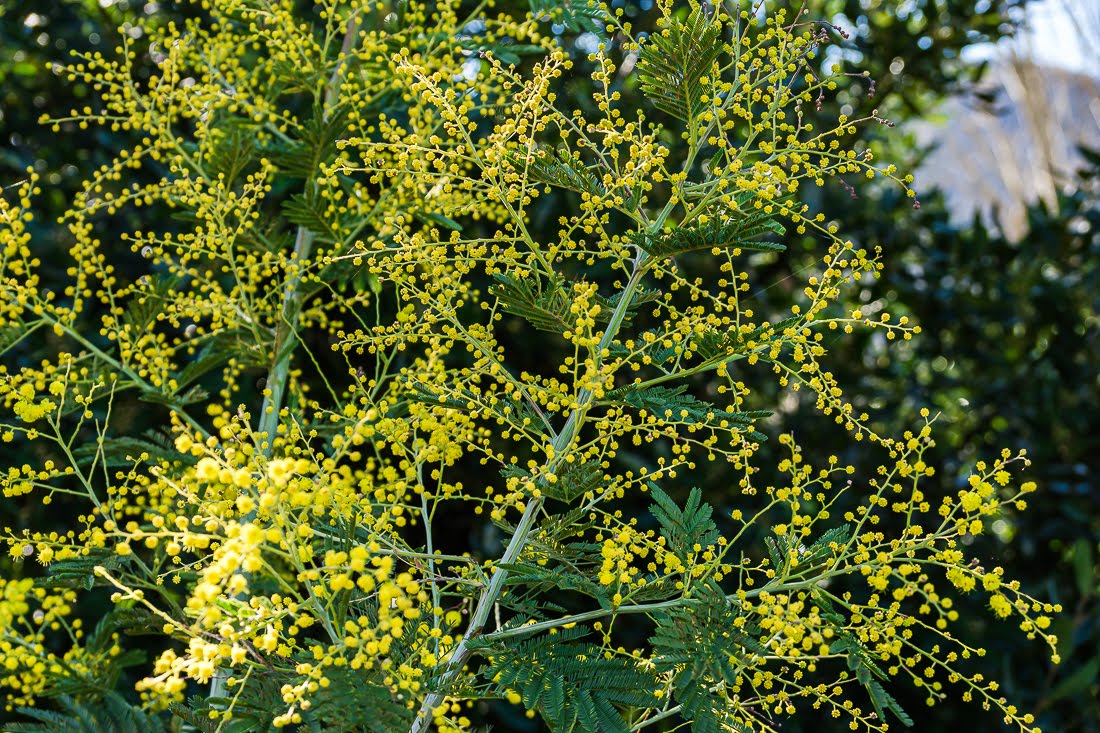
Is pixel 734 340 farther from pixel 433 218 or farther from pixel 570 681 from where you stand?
pixel 433 218

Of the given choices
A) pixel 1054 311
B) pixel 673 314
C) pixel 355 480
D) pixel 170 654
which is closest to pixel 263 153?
pixel 355 480

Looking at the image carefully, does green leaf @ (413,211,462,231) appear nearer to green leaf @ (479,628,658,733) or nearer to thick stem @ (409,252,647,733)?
thick stem @ (409,252,647,733)

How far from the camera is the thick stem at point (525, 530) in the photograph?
1.71 m

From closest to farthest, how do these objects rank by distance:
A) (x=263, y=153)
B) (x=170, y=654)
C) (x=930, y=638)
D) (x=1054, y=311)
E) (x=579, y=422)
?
1. (x=170, y=654)
2. (x=579, y=422)
3. (x=263, y=153)
4. (x=930, y=638)
5. (x=1054, y=311)

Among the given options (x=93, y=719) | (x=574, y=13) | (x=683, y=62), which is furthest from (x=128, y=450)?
(x=683, y=62)

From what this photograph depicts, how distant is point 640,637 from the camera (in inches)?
146

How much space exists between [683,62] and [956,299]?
3262 mm

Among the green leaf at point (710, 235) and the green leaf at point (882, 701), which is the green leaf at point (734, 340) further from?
the green leaf at point (882, 701)

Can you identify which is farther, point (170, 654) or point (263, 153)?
point (263, 153)

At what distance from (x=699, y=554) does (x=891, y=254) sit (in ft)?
10.8

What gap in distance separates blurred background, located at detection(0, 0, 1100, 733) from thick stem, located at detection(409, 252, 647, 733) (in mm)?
2215

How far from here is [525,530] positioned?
1795mm

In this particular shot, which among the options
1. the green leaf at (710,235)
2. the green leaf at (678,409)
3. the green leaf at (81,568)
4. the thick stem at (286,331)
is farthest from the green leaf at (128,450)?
the green leaf at (710,235)

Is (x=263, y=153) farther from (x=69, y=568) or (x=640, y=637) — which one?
(x=640, y=637)
